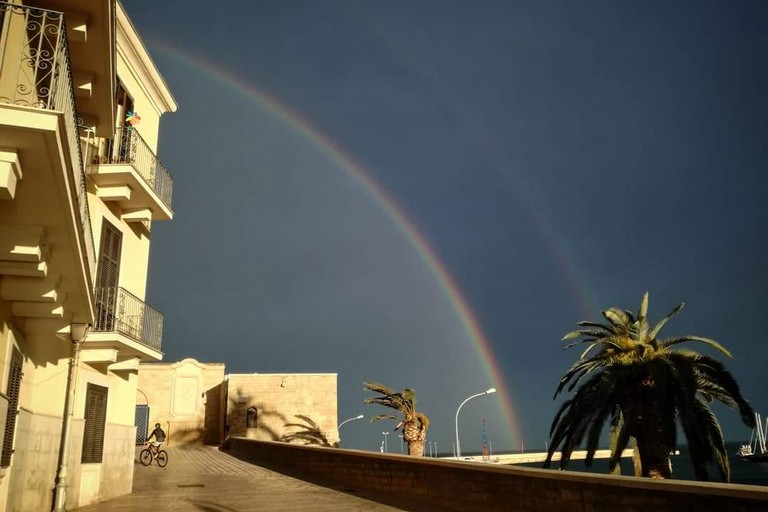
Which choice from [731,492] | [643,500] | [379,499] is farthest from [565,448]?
[731,492]

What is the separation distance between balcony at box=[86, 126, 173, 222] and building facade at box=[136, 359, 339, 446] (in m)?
30.5

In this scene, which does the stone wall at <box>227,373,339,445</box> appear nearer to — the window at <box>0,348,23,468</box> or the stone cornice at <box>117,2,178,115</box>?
the stone cornice at <box>117,2,178,115</box>

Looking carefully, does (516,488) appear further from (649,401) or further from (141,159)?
(141,159)

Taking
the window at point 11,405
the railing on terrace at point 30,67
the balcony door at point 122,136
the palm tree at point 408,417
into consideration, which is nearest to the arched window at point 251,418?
the palm tree at point 408,417

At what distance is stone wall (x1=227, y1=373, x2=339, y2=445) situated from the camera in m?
45.4

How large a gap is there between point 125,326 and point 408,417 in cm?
1925

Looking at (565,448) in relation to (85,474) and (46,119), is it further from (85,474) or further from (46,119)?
(46,119)

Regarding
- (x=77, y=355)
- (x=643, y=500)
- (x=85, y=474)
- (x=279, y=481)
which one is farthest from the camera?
(x=279, y=481)

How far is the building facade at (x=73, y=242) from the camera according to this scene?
6.05m

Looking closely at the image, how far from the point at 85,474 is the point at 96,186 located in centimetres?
641

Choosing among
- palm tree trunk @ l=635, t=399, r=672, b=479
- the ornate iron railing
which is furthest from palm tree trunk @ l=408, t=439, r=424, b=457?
the ornate iron railing

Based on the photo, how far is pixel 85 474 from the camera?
13805mm

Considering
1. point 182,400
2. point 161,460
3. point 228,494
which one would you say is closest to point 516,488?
point 228,494

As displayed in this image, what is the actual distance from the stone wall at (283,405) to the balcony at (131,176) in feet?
99.6
